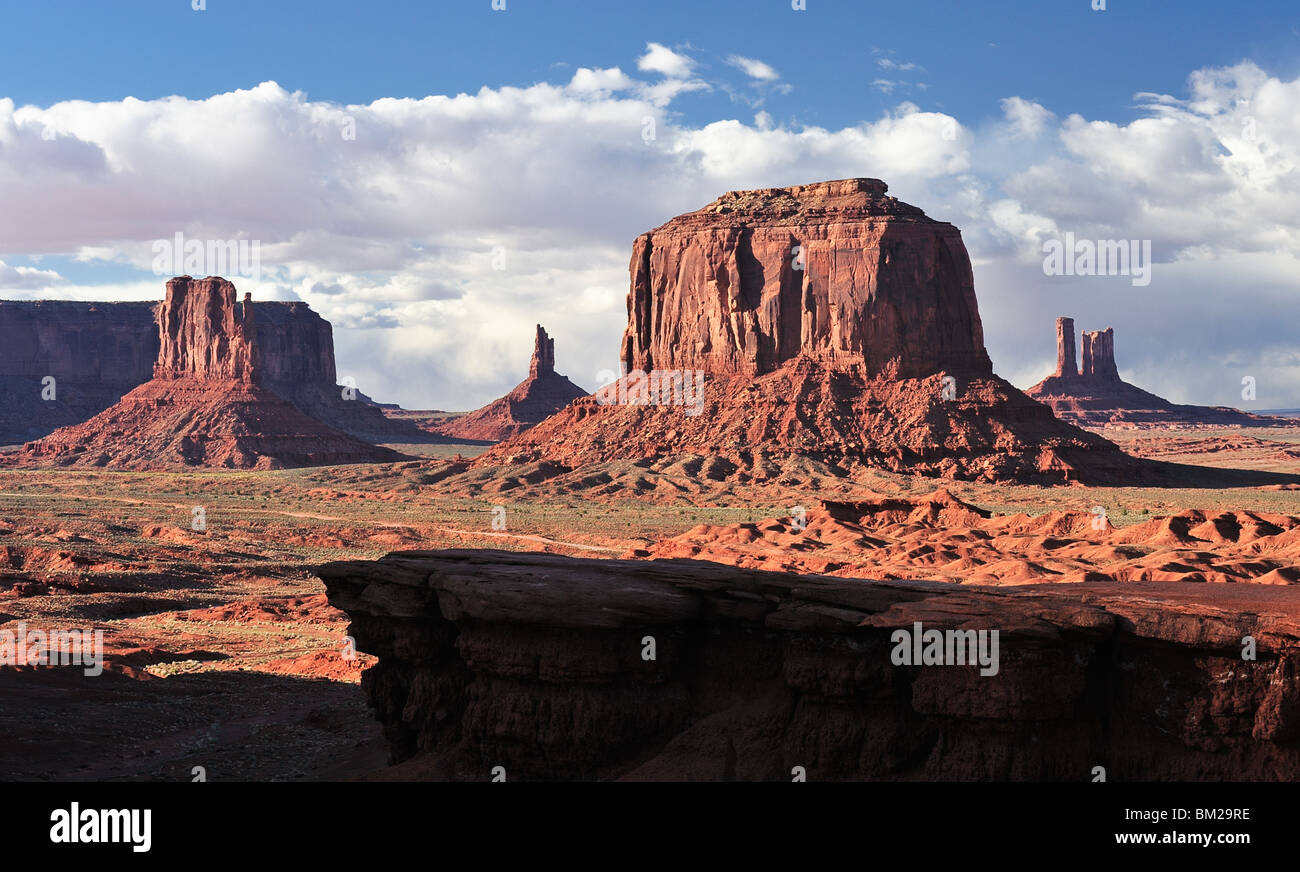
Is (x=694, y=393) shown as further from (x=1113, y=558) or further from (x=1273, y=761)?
(x=1273, y=761)

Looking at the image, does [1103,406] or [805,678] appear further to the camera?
[1103,406]

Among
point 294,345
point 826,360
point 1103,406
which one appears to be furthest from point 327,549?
point 1103,406

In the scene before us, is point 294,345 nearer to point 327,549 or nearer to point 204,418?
point 204,418

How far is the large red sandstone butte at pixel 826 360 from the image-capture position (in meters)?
82.3

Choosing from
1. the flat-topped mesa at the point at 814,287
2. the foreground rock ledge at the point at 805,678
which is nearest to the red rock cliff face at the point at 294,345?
the flat-topped mesa at the point at 814,287

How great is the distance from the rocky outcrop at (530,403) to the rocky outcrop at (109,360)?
9.21 meters

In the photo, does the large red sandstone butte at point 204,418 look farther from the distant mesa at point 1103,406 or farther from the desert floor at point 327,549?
the distant mesa at point 1103,406

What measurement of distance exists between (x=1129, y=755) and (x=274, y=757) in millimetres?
11884

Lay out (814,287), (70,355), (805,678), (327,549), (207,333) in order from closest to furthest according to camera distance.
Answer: (805,678) → (327,549) → (814,287) → (207,333) → (70,355)

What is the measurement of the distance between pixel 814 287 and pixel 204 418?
69878mm

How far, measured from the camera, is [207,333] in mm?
140125

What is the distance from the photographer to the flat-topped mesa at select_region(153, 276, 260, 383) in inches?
5295

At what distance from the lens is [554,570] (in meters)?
14.8
